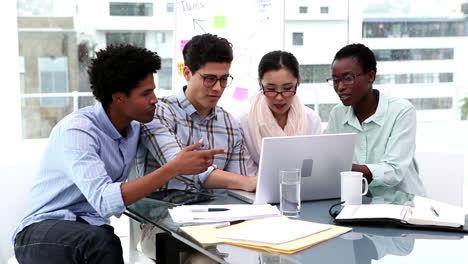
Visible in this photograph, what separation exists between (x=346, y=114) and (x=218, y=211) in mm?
1042

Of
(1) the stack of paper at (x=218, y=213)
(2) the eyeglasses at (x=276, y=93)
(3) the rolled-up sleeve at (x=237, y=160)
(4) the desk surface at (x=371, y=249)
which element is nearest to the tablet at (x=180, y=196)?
(1) the stack of paper at (x=218, y=213)

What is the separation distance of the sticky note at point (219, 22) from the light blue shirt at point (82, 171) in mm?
1598

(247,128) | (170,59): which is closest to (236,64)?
(170,59)

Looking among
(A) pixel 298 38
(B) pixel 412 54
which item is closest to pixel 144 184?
(A) pixel 298 38

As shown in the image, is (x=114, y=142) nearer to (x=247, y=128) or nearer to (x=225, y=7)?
(x=247, y=128)

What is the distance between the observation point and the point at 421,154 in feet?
10.6

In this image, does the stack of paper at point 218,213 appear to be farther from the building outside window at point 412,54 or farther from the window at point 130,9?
the building outside window at point 412,54

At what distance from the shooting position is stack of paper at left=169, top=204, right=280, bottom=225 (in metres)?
1.74

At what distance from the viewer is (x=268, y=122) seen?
261 centimetres

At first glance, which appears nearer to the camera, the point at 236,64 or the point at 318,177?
the point at 318,177

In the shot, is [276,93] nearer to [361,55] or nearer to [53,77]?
[361,55]

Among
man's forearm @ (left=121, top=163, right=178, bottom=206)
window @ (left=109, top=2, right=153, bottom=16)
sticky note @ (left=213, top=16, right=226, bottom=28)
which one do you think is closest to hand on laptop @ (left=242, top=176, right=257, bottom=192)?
man's forearm @ (left=121, top=163, right=178, bottom=206)

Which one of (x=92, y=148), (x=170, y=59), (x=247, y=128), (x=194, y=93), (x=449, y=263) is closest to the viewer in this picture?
(x=449, y=263)

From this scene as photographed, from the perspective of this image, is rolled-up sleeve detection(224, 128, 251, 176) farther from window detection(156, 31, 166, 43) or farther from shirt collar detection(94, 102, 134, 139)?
window detection(156, 31, 166, 43)
